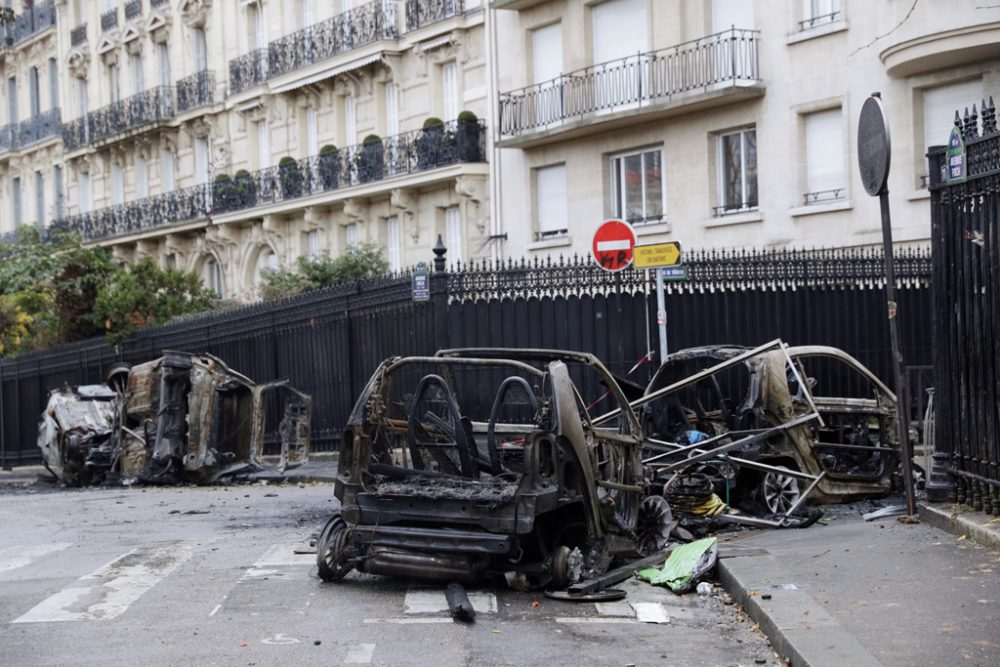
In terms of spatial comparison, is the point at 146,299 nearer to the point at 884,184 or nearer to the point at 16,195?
the point at 884,184

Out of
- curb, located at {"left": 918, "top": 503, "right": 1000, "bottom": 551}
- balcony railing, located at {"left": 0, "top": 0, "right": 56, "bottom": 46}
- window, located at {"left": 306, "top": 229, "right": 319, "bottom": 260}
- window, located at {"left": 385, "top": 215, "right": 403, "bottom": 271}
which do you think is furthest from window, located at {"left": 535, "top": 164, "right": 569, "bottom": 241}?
balcony railing, located at {"left": 0, "top": 0, "right": 56, "bottom": 46}

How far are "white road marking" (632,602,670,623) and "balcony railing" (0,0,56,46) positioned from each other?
154 feet

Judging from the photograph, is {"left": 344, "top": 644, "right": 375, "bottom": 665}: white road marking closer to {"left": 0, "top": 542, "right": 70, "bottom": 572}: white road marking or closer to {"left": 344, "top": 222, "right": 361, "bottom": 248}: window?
{"left": 0, "top": 542, "right": 70, "bottom": 572}: white road marking

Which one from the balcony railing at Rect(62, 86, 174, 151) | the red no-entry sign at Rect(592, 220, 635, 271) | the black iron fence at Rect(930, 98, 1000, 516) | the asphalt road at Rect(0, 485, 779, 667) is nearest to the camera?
the asphalt road at Rect(0, 485, 779, 667)

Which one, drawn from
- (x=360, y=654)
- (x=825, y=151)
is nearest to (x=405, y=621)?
(x=360, y=654)

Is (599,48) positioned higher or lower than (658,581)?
higher

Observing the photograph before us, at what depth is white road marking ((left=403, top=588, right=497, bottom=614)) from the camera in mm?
8859

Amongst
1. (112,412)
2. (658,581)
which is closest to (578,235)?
(112,412)

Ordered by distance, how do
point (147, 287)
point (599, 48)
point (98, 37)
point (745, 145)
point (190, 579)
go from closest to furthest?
point (190, 579), point (745, 145), point (599, 48), point (147, 287), point (98, 37)

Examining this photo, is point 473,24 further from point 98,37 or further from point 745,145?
Answer: point 98,37

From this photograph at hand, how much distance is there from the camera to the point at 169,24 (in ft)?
144

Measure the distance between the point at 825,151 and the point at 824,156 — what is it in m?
0.09

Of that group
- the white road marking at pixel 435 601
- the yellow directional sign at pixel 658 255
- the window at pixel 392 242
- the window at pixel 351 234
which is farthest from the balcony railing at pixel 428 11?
the white road marking at pixel 435 601

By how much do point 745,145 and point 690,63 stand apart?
176cm
